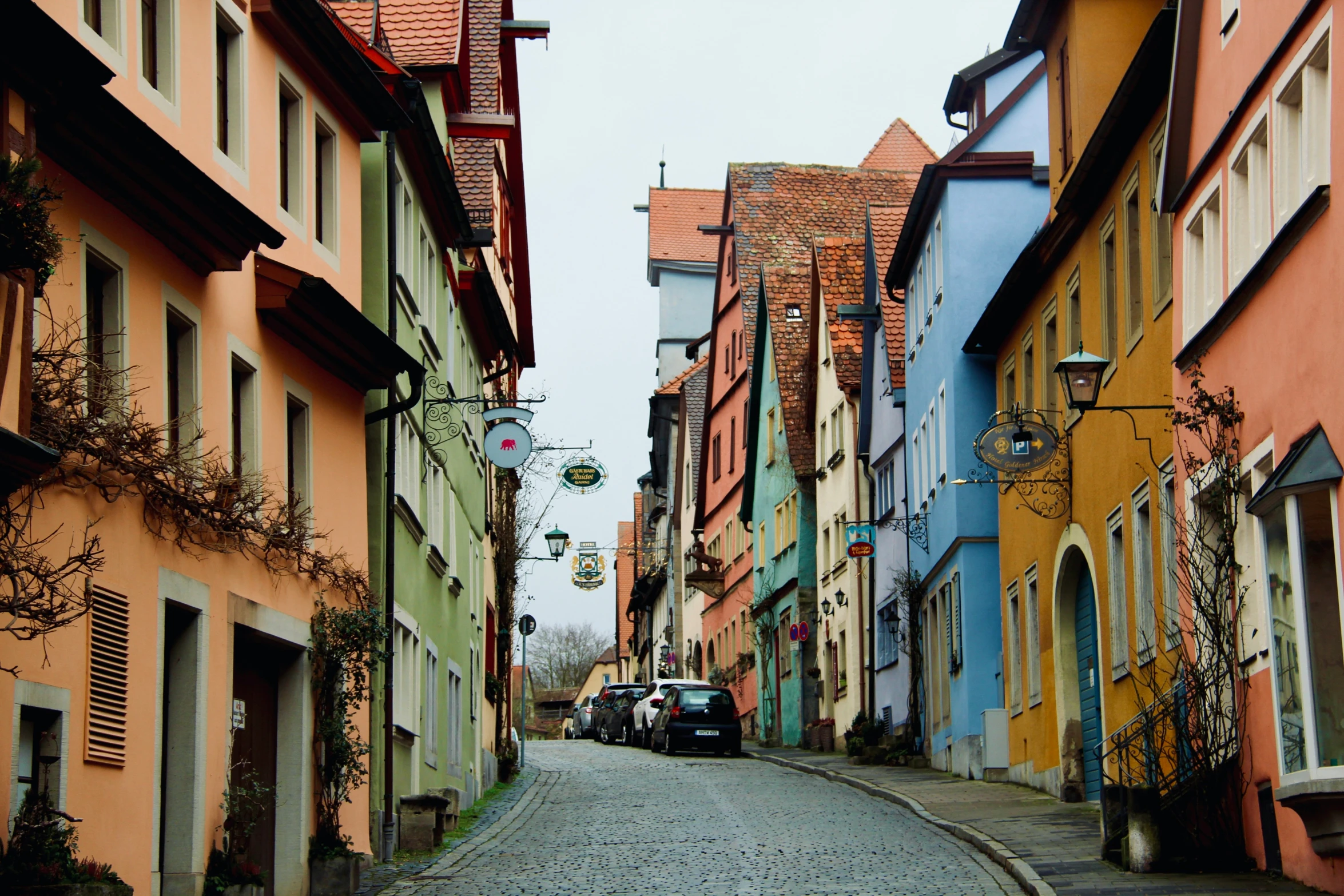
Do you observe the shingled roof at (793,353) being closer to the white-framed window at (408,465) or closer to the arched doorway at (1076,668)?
the arched doorway at (1076,668)

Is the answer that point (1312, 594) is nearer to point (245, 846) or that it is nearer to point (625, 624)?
point (245, 846)

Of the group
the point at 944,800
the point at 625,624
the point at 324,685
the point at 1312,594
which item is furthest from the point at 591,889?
the point at 625,624

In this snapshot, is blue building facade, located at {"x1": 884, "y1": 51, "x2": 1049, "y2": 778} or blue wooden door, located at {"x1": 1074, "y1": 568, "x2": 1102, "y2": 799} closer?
blue wooden door, located at {"x1": 1074, "y1": 568, "x2": 1102, "y2": 799}

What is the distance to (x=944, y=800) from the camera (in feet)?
70.9

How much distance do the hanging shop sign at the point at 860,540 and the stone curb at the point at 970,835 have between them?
3769mm

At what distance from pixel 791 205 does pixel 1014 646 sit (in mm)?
23268

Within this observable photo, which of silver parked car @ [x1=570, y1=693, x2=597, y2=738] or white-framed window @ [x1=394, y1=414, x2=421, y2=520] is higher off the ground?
white-framed window @ [x1=394, y1=414, x2=421, y2=520]

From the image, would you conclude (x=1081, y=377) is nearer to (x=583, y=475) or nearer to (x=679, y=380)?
(x=583, y=475)

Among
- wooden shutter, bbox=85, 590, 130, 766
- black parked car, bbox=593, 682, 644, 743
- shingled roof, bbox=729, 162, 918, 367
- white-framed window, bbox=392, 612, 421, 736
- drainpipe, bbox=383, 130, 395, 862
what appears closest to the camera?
wooden shutter, bbox=85, 590, 130, 766

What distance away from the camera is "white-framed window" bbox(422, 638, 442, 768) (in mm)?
21484

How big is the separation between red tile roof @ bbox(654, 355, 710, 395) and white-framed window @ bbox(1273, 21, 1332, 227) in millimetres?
42874

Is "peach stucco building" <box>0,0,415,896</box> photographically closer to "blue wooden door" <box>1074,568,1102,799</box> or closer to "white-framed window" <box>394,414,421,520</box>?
"white-framed window" <box>394,414,421,520</box>

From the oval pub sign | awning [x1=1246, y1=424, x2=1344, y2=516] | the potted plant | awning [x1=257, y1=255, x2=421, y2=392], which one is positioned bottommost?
the potted plant

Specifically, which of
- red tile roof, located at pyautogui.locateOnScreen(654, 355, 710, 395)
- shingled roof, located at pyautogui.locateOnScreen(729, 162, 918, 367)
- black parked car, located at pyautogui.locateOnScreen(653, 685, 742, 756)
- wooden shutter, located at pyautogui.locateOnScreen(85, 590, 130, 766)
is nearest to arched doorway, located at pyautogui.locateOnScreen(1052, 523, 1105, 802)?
wooden shutter, located at pyautogui.locateOnScreen(85, 590, 130, 766)
